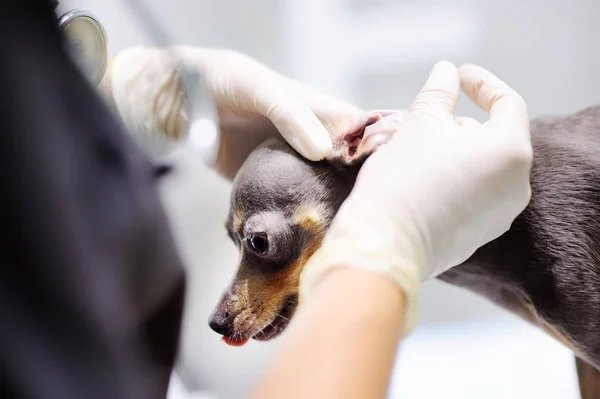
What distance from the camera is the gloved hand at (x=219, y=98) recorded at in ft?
4.24

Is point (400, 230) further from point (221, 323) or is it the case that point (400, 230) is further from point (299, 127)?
point (221, 323)

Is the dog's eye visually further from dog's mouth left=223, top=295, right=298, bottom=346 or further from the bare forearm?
the bare forearm

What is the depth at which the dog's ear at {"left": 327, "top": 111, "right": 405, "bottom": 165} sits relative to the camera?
1.08 metres

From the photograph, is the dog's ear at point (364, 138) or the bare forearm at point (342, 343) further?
the dog's ear at point (364, 138)

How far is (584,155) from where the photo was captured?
1123 millimetres

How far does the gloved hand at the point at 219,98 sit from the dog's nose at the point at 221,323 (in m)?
0.39

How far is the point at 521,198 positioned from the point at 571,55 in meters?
1.20

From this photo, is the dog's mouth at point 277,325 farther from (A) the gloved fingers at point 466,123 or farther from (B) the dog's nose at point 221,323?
(A) the gloved fingers at point 466,123

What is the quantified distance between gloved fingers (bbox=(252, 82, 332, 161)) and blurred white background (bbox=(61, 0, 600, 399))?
434 mm

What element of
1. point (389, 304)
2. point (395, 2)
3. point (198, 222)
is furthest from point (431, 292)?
point (389, 304)

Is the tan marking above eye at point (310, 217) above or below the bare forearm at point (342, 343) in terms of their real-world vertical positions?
above

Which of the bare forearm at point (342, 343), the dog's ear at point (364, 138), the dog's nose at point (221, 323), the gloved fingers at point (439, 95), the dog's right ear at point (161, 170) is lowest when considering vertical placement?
the dog's nose at point (221, 323)

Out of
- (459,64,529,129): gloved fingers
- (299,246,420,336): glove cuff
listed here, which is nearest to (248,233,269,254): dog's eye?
(299,246,420,336): glove cuff

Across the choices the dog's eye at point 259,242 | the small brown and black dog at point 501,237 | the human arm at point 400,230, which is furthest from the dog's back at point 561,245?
the dog's eye at point 259,242
